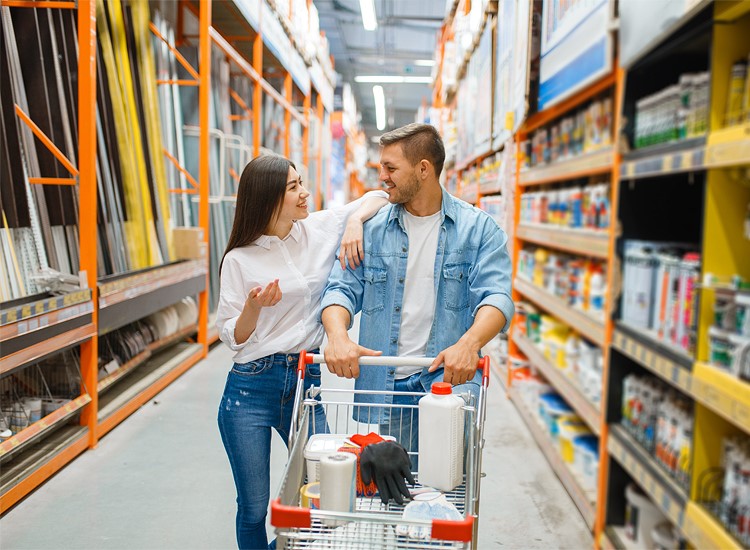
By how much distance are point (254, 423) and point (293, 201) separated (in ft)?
2.38

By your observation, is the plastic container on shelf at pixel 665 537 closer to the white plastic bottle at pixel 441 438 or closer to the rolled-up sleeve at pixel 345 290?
the white plastic bottle at pixel 441 438

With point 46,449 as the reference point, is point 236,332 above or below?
above

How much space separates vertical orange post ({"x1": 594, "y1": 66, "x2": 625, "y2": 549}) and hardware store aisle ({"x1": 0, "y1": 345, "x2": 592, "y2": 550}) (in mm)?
200

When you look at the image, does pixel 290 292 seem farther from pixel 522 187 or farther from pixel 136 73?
pixel 136 73

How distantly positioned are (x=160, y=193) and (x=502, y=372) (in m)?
3.39

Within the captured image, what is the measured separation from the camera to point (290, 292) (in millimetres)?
2162

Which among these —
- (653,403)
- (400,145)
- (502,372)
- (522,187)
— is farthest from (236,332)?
(502,372)

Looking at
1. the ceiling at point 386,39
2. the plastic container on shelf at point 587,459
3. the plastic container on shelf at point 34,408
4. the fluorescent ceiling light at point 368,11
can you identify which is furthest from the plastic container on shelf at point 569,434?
the ceiling at point 386,39

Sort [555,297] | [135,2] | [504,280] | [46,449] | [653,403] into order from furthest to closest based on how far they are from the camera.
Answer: [135,2] < [555,297] < [46,449] < [653,403] < [504,280]

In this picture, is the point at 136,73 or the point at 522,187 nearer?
the point at 522,187

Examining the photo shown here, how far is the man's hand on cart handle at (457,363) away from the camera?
71.1 inches

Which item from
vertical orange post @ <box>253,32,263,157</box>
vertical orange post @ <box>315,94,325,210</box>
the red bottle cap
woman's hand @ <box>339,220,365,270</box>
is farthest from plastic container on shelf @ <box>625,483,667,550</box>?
vertical orange post @ <box>315,94,325,210</box>

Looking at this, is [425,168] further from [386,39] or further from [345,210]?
[386,39]

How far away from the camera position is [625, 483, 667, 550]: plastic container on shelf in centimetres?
256
